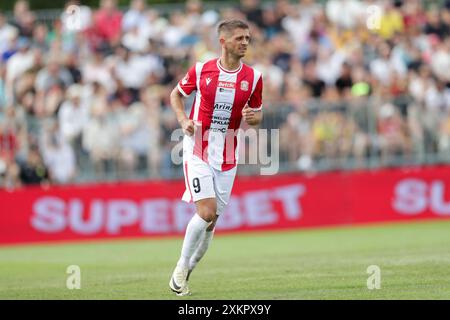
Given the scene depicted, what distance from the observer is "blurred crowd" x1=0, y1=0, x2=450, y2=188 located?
73.4ft

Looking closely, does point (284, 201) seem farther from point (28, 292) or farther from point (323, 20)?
point (28, 292)

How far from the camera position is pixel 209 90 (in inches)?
473

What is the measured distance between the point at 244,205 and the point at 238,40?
447 inches

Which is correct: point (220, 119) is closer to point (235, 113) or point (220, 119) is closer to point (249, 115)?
point (235, 113)

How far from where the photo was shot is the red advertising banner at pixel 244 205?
22.6m

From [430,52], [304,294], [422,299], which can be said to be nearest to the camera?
[422,299]

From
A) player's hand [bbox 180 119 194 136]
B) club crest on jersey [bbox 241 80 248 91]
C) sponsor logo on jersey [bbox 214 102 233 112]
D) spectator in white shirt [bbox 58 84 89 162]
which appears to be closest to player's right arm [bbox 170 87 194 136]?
player's hand [bbox 180 119 194 136]

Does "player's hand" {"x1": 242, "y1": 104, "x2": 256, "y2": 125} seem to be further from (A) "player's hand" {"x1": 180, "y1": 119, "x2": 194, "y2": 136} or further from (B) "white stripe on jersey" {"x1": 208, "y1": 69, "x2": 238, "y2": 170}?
(A) "player's hand" {"x1": 180, "y1": 119, "x2": 194, "y2": 136}

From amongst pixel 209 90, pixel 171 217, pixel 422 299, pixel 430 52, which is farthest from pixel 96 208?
pixel 422 299

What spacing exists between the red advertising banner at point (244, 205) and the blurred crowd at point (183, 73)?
382mm

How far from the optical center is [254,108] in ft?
39.9

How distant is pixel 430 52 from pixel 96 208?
8.97m

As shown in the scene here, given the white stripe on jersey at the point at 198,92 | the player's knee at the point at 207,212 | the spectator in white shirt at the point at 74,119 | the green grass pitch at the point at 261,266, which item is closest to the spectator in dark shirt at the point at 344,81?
the green grass pitch at the point at 261,266

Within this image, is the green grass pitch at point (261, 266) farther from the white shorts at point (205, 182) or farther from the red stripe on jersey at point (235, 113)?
the red stripe on jersey at point (235, 113)
